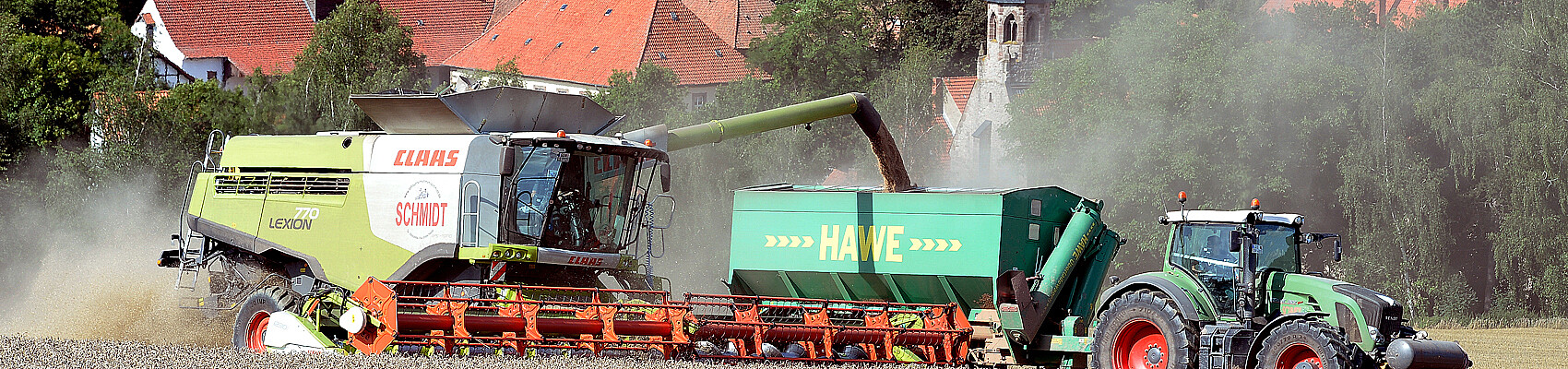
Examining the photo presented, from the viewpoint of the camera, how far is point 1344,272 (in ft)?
105

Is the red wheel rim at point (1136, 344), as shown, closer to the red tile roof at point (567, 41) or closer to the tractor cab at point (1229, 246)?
the tractor cab at point (1229, 246)

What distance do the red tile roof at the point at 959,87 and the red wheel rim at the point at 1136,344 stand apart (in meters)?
36.9

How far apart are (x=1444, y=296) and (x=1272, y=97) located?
5.16 m

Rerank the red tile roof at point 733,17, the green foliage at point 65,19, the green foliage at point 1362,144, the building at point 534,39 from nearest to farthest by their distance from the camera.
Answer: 1. the green foliage at point 1362,144
2. the green foliage at point 65,19
3. the building at point 534,39
4. the red tile roof at point 733,17

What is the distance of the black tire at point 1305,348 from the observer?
1054cm

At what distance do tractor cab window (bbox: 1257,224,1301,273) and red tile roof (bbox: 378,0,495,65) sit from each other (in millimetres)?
62424

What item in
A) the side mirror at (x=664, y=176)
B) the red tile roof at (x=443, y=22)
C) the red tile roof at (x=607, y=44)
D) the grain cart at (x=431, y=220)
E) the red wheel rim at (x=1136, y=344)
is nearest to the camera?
the red wheel rim at (x=1136, y=344)

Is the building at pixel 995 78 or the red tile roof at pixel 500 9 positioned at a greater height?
the red tile roof at pixel 500 9

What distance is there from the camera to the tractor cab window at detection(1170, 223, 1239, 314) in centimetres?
1220

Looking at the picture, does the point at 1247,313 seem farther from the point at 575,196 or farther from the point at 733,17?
the point at 733,17

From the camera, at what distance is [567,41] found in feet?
219

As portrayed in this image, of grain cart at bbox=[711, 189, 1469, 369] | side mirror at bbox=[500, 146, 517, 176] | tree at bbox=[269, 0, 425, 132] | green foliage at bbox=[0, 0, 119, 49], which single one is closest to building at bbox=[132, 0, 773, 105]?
green foliage at bbox=[0, 0, 119, 49]

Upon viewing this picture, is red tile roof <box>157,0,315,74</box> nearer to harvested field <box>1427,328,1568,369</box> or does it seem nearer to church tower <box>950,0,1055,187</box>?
church tower <box>950,0,1055,187</box>

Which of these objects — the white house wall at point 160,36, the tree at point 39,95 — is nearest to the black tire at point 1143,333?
the tree at point 39,95
